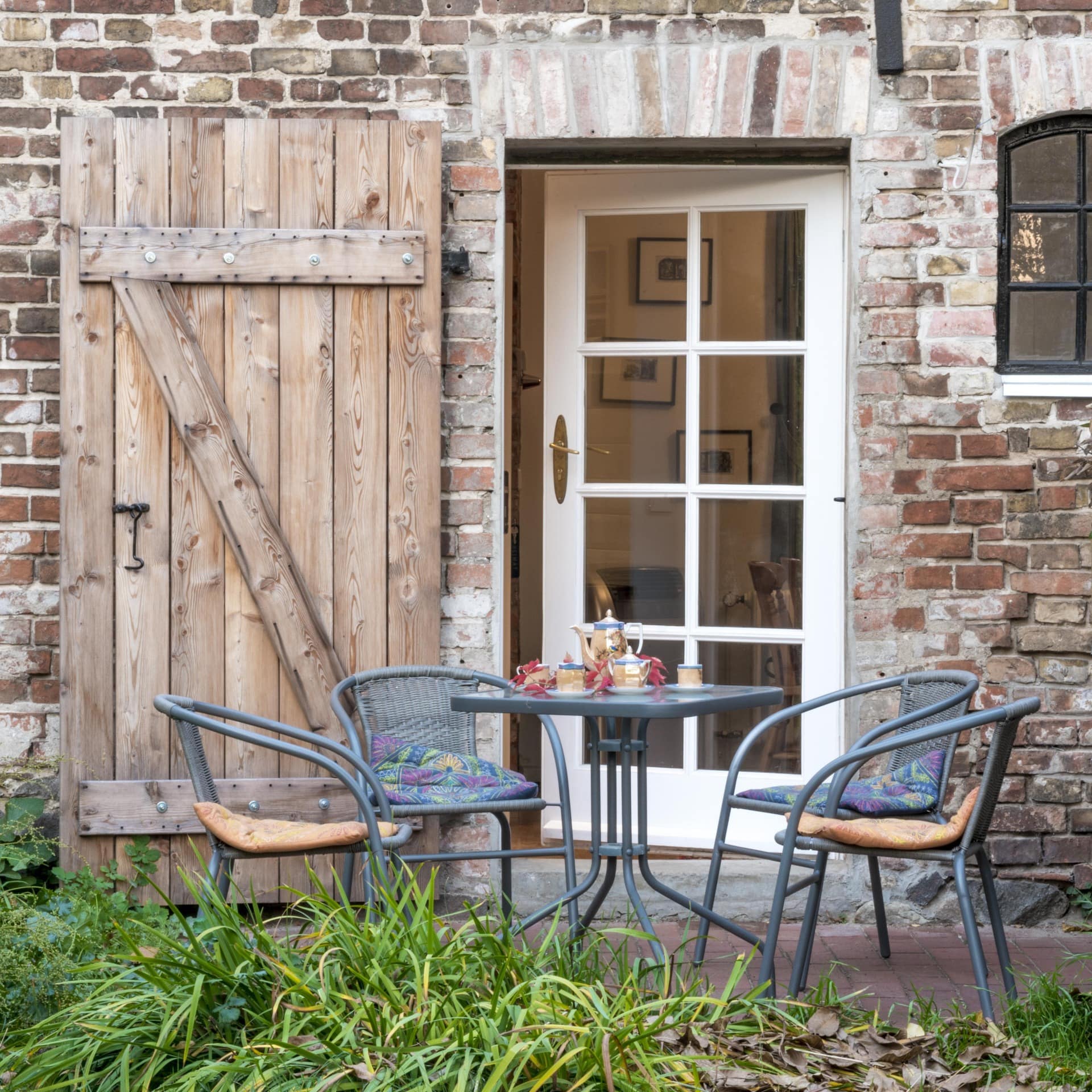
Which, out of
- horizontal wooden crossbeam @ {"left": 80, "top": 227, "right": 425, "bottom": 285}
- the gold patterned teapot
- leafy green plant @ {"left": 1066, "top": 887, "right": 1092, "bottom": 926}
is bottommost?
leafy green plant @ {"left": 1066, "top": 887, "right": 1092, "bottom": 926}

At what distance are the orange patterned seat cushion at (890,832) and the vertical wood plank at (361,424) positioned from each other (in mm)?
1491

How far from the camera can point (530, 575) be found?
7.23 metres

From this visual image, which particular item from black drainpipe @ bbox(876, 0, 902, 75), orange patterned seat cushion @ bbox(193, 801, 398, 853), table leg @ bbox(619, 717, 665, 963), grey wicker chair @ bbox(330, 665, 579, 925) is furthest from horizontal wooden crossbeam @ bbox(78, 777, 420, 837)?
black drainpipe @ bbox(876, 0, 902, 75)

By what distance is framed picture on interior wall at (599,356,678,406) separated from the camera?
15.2ft

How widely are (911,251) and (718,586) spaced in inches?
48.9

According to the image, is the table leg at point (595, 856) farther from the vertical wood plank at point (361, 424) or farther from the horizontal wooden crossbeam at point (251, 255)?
the horizontal wooden crossbeam at point (251, 255)

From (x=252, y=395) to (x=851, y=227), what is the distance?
195cm

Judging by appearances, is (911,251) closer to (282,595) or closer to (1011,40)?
(1011,40)

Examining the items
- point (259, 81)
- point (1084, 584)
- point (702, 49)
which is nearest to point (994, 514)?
point (1084, 584)

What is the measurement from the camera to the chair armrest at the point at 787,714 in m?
3.45

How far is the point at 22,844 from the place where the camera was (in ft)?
13.5

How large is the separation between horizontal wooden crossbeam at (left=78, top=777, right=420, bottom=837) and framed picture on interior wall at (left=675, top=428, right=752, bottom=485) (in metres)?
1.51

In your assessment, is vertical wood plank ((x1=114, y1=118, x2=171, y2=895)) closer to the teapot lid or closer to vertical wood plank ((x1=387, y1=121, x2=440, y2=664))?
vertical wood plank ((x1=387, y1=121, x2=440, y2=664))

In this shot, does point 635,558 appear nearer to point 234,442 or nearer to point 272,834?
point 234,442
